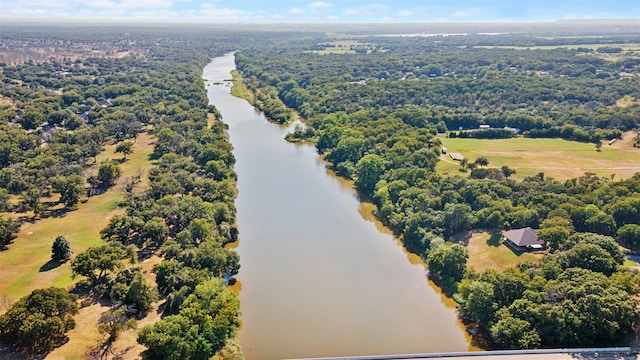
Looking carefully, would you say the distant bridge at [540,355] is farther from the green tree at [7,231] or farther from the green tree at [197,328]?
the green tree at [7,231]

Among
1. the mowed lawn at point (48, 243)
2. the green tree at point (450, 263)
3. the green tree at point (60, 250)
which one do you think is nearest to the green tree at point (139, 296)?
the mowed lawn at point (48, 243)

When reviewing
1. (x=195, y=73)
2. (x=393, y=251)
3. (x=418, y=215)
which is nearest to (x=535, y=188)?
(x=418, y=215)

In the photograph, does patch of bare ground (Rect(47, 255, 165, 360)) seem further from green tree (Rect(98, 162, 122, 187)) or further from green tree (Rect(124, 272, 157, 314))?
green tree (Rect(98, 162, 122, 187))

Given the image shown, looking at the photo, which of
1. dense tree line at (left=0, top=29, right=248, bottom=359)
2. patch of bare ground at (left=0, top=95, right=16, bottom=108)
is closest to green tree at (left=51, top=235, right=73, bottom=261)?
dense tree line at (left=0, top=29, right=248, bottom=359)

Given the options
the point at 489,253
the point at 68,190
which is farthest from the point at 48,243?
the point at 489,253

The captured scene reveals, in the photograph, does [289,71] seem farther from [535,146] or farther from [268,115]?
[535,146]
